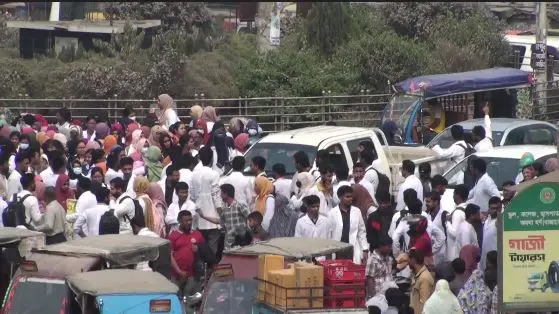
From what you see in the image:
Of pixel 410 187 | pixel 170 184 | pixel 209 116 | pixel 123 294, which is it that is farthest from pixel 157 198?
pixel 209 116

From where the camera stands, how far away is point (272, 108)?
33.6 metres

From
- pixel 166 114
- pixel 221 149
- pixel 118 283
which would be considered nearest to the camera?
pixel 118 283

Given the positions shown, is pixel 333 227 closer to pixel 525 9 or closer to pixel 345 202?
pixel 345 202

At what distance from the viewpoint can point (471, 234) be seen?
15953mm

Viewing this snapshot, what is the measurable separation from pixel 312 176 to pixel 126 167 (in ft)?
7.80

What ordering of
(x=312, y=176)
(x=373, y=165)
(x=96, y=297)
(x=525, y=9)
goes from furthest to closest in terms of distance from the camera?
1. (x=525, y=9)
2. (x=373, y=165)
3. (x=312, y=176)
4. (x=96, y=297)

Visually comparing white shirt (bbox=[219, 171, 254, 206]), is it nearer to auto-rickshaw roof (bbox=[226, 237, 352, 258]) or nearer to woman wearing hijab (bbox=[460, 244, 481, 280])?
woman wearing hijab (bbox=[460, 244, 481, 280])

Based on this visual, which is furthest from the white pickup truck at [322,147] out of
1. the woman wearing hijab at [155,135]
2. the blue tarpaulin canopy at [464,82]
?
the blue tarpaulin canopy at [464,82]

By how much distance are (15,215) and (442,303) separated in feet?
19.2

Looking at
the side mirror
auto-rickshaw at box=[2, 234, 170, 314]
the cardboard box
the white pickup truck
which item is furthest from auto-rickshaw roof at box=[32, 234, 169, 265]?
the side mirror

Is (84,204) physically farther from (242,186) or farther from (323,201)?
(323,201)

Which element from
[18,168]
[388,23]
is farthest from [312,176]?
[388,23]

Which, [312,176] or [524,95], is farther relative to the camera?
[524,95]

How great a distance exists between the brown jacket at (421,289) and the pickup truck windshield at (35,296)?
3414mm
